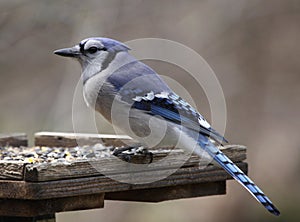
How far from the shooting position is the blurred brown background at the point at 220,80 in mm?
7438

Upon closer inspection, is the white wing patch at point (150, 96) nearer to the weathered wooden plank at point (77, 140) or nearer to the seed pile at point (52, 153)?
the seed pile at point (52, 153)

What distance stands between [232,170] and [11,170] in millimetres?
1154

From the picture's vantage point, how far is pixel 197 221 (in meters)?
8.06

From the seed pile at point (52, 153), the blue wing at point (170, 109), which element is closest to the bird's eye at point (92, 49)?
the blue wing at point (170, 109)

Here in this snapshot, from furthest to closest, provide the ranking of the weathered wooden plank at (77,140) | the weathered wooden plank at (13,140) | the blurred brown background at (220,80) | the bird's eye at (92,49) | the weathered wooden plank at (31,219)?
the blurred brown background at (220,80)
the weathered wooden plank at (13,140)
the weathered wooden plank at (77,140)
the bird's eye at (92,49)
the weathered wooden plank at (31,219)

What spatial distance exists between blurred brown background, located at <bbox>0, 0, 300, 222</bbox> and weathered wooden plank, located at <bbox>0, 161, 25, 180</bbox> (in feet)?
11.9

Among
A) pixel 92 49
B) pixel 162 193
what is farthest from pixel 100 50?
pixel 162 193

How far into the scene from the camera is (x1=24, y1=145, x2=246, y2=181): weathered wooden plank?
11.3 feet

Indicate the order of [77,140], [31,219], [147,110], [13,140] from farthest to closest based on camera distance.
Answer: [13,140]
[77,140]
[147,110]
[31,219]

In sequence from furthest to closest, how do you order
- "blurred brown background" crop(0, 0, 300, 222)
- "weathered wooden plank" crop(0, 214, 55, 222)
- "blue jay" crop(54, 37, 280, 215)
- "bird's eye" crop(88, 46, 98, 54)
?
"blurred brown background" crop(0, 0, 300, 222)
"bird's eye" crop(88, 46, 98, 54)
"blue jay" crop(54, 37, 280, 215)
"weathered wooden plank" crop(0, 214, 55, 222)

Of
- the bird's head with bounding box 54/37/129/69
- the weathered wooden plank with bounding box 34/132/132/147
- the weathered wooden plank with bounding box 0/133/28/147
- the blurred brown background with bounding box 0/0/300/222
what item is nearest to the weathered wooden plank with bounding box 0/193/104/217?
the bird's head with bounding box 54/37/129/69

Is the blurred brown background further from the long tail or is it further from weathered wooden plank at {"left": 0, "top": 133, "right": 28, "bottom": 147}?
the long tail

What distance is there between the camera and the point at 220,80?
26.9 ft

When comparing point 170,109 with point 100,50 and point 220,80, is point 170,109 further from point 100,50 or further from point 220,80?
point 220,80
